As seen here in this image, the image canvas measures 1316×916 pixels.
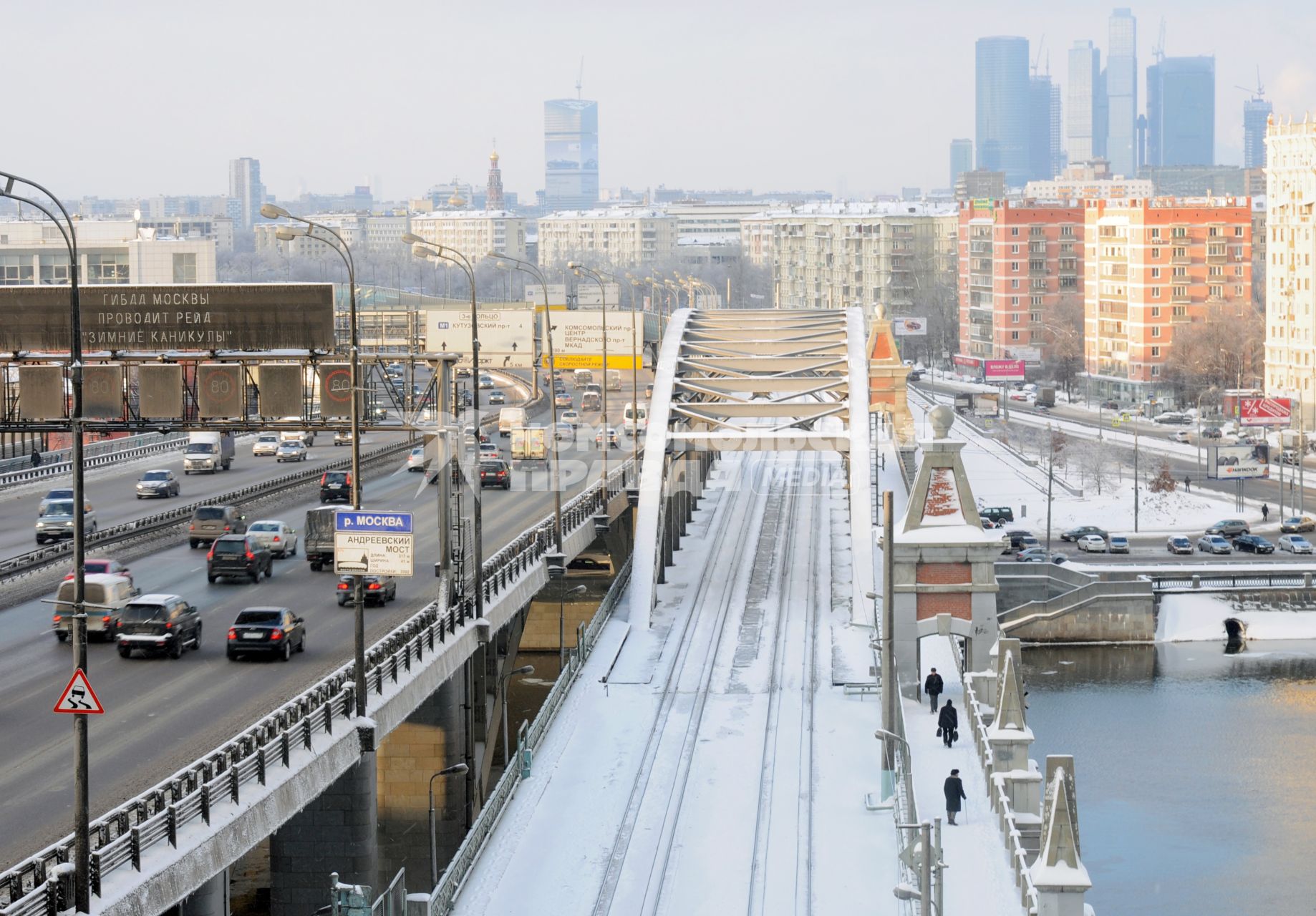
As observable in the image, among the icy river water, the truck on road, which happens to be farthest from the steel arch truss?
the truck on road

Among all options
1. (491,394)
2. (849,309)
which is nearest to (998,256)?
(491,394)

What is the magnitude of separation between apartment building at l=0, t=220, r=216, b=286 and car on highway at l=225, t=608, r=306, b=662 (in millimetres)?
75017

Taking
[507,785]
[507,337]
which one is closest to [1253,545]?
[507,337]

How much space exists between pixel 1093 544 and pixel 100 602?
57193 millimetres

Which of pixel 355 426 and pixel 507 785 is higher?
pixel 355 426

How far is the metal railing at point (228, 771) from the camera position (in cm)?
2233

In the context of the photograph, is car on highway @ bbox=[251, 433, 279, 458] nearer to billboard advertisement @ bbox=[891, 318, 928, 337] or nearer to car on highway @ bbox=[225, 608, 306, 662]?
car on highway @ bbox=[225, 608, 306, 662]

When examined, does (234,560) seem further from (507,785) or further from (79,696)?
(79,696)

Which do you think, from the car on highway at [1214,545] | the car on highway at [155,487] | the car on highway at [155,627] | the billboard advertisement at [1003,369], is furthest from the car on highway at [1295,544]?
the billboard advertisement at [1003,369]

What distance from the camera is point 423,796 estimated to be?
4228cm

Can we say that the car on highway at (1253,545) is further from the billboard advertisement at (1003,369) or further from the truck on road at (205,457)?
the billboard advertisement at (1003,369)

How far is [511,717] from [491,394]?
73.3 metres

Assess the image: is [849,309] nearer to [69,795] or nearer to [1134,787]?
[1134,787]

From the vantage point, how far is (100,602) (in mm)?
41844
